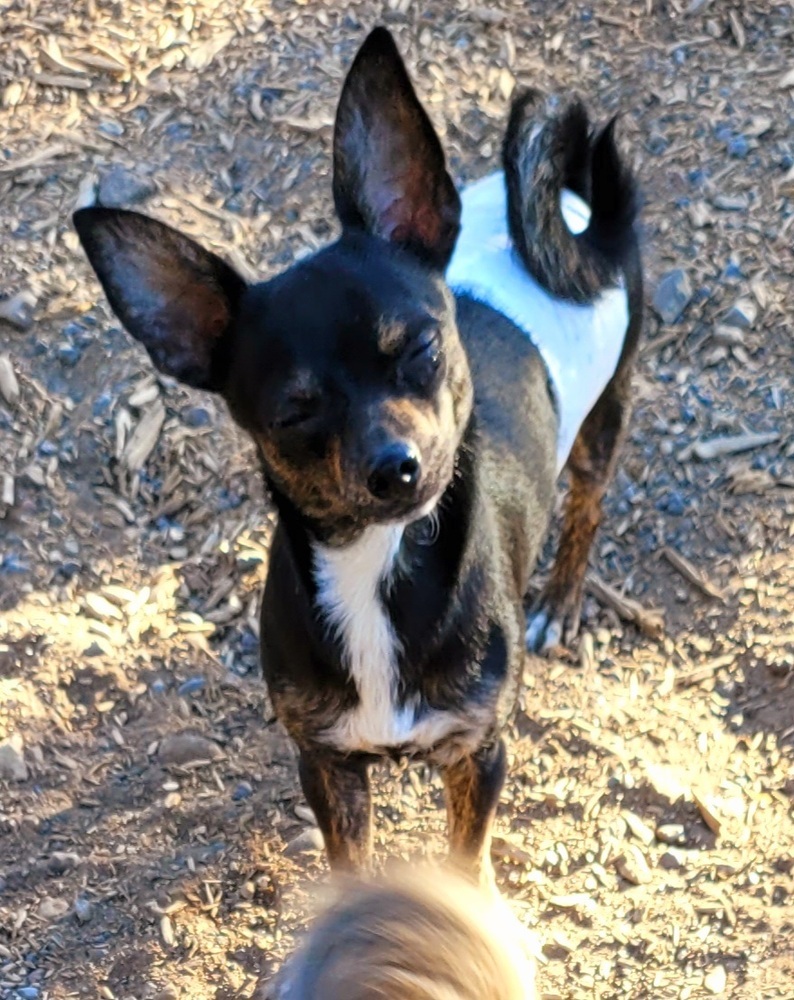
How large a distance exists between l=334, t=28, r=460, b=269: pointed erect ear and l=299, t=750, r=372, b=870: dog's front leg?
1.24m

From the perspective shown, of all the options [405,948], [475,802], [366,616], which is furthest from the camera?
[475,802]

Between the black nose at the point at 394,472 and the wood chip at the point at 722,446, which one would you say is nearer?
the black nose at the point at 394,472

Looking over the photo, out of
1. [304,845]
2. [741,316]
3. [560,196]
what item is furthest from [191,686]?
[741,316]

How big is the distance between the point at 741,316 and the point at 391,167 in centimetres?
251

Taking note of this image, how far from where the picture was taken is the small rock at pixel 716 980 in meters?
3.72

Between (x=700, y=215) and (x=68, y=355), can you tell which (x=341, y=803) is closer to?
(x=68, y=355)

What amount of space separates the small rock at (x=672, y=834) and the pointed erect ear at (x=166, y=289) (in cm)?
189

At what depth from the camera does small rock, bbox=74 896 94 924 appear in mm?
3904

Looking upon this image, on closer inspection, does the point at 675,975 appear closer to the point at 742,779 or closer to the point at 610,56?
the point at 742,779

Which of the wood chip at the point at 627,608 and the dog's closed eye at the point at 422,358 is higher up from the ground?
the dog's closed eye at the point at 422,358

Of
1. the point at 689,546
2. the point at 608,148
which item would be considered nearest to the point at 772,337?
the point at 689,546

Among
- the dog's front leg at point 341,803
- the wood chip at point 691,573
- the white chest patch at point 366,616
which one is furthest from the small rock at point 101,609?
the wood chip at point 691,573

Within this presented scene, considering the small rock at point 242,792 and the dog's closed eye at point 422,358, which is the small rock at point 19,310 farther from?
the dog's closed eye at point 422,358

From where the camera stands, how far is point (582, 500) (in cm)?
449
